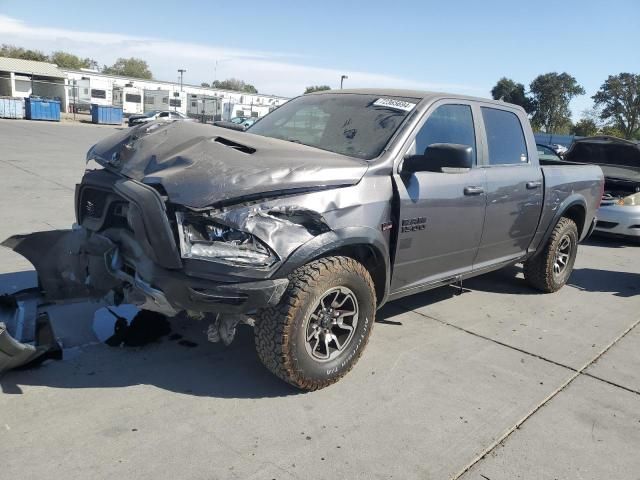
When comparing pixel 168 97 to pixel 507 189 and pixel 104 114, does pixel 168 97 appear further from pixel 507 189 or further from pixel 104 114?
pixel 507 189

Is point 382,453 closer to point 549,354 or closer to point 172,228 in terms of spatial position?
point 172,228

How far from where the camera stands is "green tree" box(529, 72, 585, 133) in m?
69.6

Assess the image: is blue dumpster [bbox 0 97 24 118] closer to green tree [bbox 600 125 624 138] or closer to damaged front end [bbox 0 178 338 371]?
damaged front end [bbox 0 178 338 371]

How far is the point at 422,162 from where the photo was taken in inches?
149

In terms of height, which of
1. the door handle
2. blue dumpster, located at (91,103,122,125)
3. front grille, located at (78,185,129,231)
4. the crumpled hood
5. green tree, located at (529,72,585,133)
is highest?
green tree, located at (529,72,585,133)

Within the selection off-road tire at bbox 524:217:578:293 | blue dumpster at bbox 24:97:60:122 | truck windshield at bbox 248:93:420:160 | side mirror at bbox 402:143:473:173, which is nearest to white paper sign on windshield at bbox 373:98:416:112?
truck windshield at bbox 248:93:420:160

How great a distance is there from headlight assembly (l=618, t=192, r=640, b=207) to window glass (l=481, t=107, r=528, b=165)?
190 inches

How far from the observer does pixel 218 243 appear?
9.50 ft

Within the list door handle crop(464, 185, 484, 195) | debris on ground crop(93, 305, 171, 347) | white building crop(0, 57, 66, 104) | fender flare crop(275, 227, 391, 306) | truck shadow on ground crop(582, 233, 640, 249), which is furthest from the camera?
white building crop(0, 57, 66, 104)

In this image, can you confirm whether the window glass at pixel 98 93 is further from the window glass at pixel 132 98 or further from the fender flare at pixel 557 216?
the fender flare at pixel 557 216

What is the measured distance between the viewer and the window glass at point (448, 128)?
3961 mm

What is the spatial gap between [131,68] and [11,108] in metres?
81.6

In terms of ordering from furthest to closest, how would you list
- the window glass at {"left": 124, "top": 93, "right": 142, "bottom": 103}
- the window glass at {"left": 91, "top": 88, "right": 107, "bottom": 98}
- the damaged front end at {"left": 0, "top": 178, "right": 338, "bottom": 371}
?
the window glass at {"left": 91, "top": 88, "right": 107, "bottom": 98}, the window glass at {"left": 124, "top": 93, "right": 142, "bottom": 103}, the damaged front end at {"left": 0, "top": 178, "right": 338, "bottom": 371}

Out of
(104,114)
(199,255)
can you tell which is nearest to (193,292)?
(199,255)
